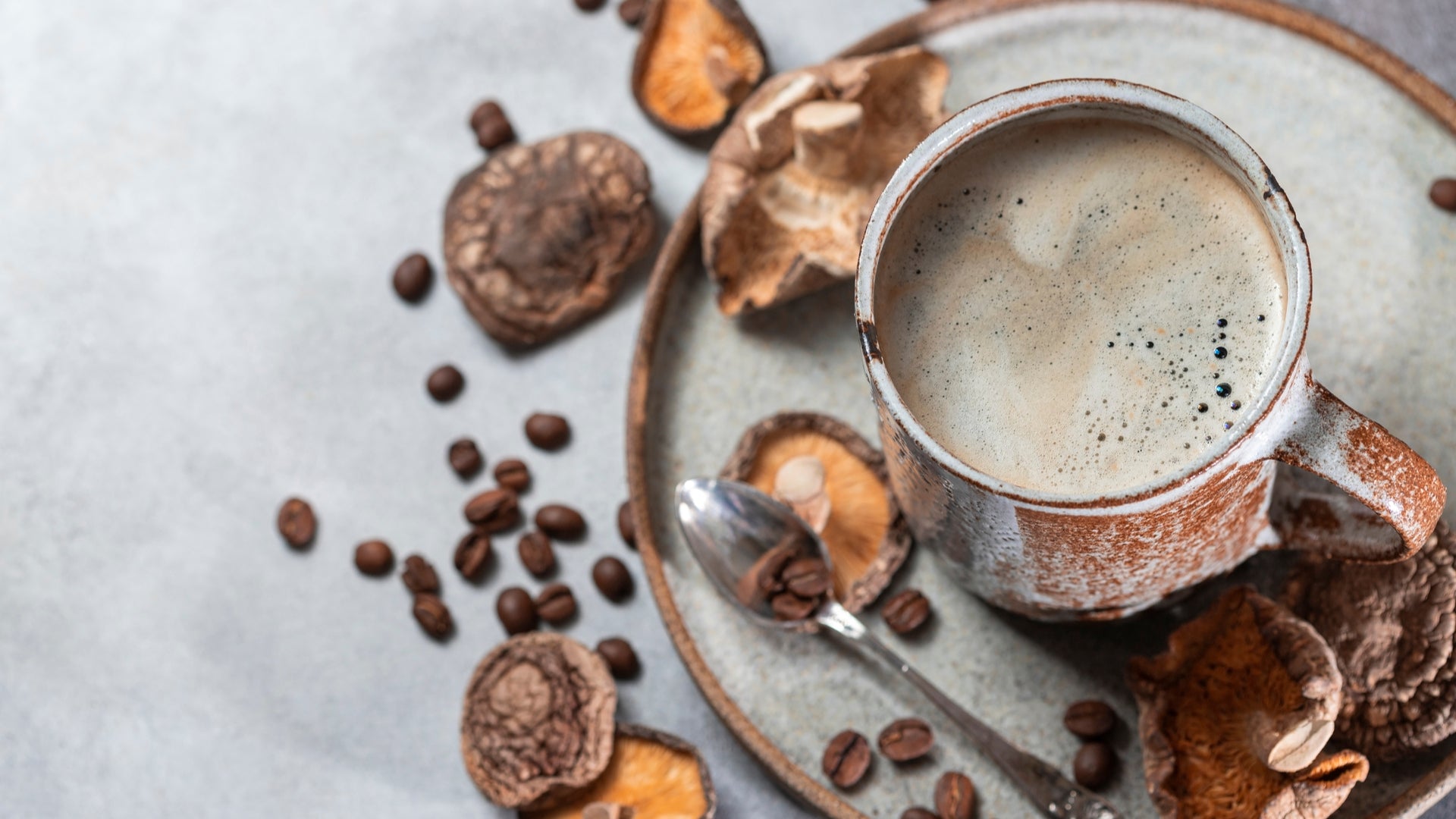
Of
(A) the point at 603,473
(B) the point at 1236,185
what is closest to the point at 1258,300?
(B) the point at 1236,185

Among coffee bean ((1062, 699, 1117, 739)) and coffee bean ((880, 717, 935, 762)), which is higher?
coffee bean ((880, 717, 935, 762))

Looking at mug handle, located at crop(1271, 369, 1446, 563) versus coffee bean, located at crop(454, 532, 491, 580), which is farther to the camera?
coffee bean, located at crop(454, 532, 491, 580)

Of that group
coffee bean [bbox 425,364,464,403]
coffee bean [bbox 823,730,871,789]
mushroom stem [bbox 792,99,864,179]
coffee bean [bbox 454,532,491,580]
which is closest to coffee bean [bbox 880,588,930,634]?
coffee bean [bbox 823,730,871,789]

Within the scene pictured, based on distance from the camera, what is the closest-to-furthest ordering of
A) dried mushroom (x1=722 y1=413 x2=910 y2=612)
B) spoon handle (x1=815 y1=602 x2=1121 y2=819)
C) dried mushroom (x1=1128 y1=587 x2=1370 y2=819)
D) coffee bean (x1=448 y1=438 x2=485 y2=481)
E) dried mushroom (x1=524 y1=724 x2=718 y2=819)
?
1. dried mushroom (x1=1128 y1=587 x2=1370 y2=819)
2. spoon handle (x1=815 y1=602 x2=1121 y2=819)
3. dried mushroom (x1=722 y1=413 x2=910 y2=612)
4. dried mushroom (x1=524 y1=724 x2=718 y2=819)
5. coffee bean (x1=448 y1=438 x2=485 y2=481)

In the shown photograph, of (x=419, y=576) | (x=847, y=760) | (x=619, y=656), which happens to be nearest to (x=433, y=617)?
(x=419, y=576)

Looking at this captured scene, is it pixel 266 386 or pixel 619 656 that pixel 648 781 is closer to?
pixel 619 656

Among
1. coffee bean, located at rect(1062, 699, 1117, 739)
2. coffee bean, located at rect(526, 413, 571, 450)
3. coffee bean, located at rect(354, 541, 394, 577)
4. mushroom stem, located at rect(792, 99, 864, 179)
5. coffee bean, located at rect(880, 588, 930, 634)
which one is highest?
mushroom stem, located at rect(792, 99, 864, 179)

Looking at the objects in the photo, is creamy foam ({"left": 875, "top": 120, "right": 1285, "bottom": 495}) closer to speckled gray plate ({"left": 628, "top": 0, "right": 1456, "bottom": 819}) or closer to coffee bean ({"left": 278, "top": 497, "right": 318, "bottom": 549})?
speckled gray plate ({"left": 628, "top": 0, "right": 1456, "bottom": 819})

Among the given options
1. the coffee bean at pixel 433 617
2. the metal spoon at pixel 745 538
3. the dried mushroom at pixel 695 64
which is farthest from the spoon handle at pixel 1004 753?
the dried mushroom at pixel 695 64
